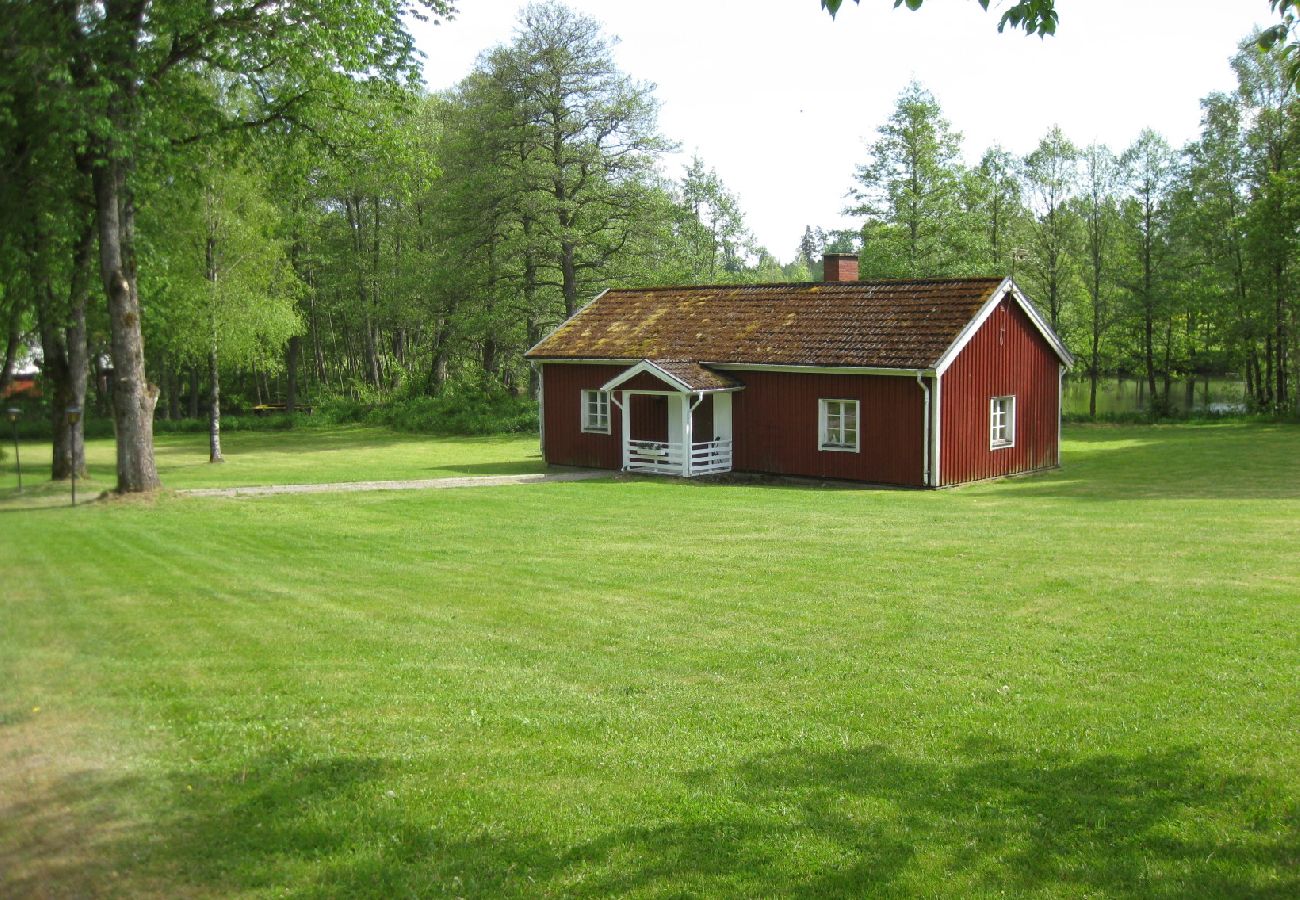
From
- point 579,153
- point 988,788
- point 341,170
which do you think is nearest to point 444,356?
point 579,153

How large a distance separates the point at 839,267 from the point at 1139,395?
40922 millimetres

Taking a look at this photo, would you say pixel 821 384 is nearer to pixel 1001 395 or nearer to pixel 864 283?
pixel 864 283

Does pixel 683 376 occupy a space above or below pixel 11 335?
below

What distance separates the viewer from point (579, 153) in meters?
45.0

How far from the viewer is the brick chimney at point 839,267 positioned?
31.4 meters

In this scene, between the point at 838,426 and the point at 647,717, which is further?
the point at 838,426

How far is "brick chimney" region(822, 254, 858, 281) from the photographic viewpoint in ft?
103

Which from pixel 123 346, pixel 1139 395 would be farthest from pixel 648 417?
pixel 1139 395

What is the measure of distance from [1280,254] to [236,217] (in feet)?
129

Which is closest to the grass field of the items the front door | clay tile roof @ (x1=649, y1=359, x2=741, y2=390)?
clay tile roof @ (x1=649, y1=359, x2=741, y2=390)

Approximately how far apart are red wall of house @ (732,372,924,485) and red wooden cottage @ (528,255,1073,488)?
0.09ft

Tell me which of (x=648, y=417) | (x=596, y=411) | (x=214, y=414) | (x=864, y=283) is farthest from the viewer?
(x=214, y=414)

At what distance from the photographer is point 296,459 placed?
3747 cm

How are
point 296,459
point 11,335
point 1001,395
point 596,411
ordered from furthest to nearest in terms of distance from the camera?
point 296,459
point 596,411
point 1001,395
point 11,335
